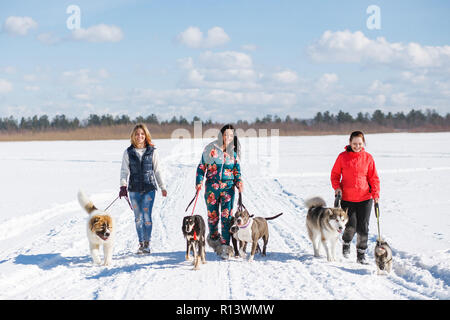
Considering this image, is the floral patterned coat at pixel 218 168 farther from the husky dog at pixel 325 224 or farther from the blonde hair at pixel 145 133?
the husky dog at pixel 325 224

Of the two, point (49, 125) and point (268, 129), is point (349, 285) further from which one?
point (49, 125)

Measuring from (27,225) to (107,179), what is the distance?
310 inches

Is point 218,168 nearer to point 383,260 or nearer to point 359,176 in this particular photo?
point 359,176

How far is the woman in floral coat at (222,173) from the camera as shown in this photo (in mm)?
6348

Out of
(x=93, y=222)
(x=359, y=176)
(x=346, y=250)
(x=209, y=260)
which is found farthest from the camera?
(x=346, y=250)

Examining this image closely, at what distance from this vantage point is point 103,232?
577 cm

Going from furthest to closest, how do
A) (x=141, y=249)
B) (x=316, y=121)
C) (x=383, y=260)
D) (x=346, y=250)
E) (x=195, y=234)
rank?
(x=316, y=121) < (x=141, y=249) < (x=346, y=250) < (x=195, y=234) < (x=383, y=260)

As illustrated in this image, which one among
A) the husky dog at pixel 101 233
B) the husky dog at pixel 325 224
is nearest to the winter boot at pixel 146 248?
→ the husky dog at pixel 101 233

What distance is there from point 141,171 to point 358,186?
10.9ft

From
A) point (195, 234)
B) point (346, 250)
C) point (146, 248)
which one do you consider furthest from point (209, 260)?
point (346, 250)

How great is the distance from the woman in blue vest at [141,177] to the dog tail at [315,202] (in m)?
2.29

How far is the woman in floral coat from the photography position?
20.8 feet

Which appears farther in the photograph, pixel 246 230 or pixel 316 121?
pixel 316 121

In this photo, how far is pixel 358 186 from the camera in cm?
604
